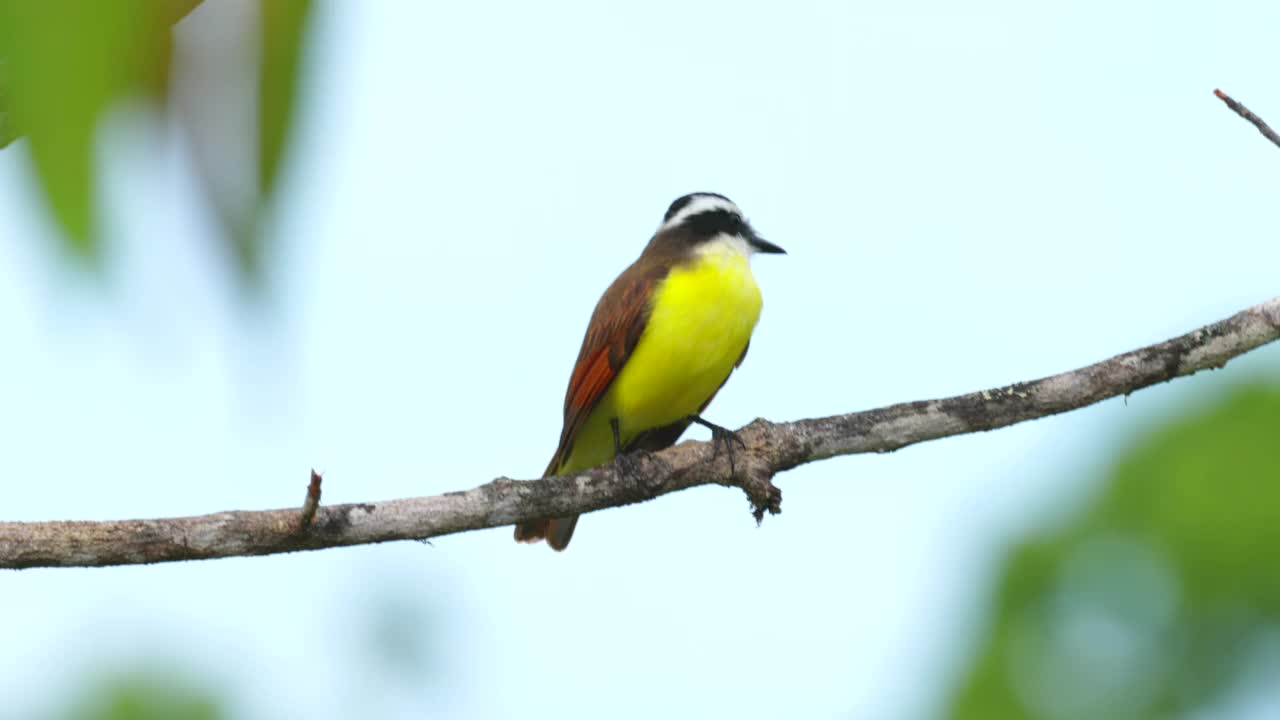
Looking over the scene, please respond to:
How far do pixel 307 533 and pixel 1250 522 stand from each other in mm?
9764

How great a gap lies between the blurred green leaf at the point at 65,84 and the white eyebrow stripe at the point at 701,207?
6.28m

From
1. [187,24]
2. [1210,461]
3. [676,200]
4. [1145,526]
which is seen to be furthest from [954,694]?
[187,24]

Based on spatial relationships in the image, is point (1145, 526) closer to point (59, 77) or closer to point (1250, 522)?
point (1250, 522)

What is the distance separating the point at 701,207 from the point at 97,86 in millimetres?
6357

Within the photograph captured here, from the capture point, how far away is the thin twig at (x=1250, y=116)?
341cm

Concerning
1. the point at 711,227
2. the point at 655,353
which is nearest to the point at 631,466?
the point at 655,353

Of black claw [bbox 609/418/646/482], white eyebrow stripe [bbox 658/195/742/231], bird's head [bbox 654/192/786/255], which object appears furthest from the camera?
white eyebrow stripe [bbox 658/195/742/231]

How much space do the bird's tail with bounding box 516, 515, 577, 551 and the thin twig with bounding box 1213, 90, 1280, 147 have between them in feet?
12.2

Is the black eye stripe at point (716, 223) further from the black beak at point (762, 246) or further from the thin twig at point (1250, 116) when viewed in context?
the thin twig at point (1250, 116)

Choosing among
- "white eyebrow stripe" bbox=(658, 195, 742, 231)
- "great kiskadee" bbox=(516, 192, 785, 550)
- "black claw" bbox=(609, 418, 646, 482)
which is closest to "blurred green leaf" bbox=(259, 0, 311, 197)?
"black claw" bbox=(609, 418, 646, 482)

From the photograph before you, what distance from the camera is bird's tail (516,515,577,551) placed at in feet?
20.7

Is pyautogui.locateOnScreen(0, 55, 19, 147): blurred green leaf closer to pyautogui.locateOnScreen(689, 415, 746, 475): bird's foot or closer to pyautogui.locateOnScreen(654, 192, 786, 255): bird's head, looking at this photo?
pyautogui.locateOnScreen(689, 415, 746, 475): bird's foot

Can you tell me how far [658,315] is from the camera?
5.82 metres

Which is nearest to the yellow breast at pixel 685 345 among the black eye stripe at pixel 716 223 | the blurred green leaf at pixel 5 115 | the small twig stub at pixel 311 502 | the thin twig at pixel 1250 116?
the black eye stripe at pixel 716 223
